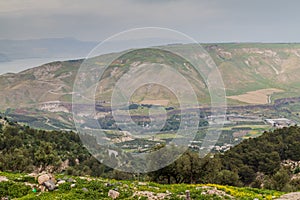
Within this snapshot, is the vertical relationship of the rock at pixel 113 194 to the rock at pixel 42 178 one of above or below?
below

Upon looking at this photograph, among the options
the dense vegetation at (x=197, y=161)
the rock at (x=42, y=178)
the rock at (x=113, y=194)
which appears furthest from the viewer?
the dense vegetation at (x=197, y=161)

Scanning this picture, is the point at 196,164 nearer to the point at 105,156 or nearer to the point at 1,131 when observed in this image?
the point at 105,156

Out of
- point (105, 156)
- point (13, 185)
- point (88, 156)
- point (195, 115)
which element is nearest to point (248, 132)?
point (88, 156)

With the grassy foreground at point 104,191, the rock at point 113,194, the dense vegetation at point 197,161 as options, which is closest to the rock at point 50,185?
the grassy foreground at point 104,191

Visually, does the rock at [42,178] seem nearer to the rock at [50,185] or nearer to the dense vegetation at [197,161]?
the rock at [50,185]

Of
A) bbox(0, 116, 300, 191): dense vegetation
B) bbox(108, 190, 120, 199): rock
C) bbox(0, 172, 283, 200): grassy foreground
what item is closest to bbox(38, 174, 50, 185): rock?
bbox(0, 172, 283, 200): grassy foreground
